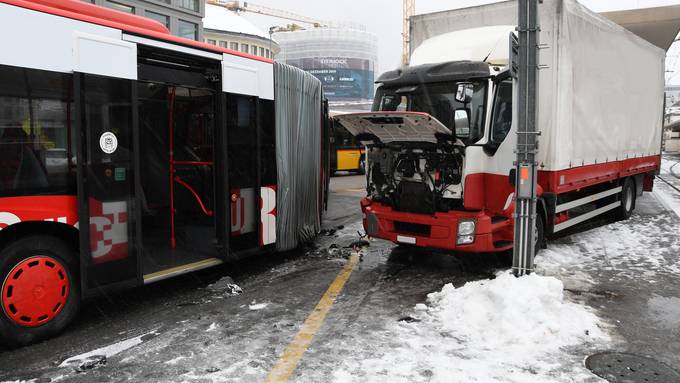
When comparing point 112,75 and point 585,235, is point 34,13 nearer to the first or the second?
point 112,75

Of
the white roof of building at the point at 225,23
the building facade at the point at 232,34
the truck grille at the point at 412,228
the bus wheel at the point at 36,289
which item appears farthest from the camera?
the white roof of building at the point at 225,23

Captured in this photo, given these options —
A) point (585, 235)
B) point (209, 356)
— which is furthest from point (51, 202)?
point (585, 235)

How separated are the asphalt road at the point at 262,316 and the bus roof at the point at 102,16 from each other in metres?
2.83

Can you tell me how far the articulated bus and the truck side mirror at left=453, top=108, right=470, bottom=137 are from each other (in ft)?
8.11

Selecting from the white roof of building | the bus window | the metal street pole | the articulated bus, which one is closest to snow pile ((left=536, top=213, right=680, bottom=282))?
the metal street pole

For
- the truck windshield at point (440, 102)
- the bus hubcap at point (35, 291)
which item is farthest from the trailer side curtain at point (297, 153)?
the bus hubcap at point (35, 291)

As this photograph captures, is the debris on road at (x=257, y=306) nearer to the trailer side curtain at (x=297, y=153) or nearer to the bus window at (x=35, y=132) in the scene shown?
the trailer side curtain at (x=297, y=153)

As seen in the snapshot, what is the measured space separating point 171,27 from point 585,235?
123 ft

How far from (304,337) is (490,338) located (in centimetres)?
164

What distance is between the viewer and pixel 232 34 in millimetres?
76625

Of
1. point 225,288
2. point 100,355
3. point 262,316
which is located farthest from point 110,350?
point 225,288

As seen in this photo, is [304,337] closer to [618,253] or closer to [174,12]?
[618,253]

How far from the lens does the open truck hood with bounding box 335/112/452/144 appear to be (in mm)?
6039

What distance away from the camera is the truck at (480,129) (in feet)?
21.3
